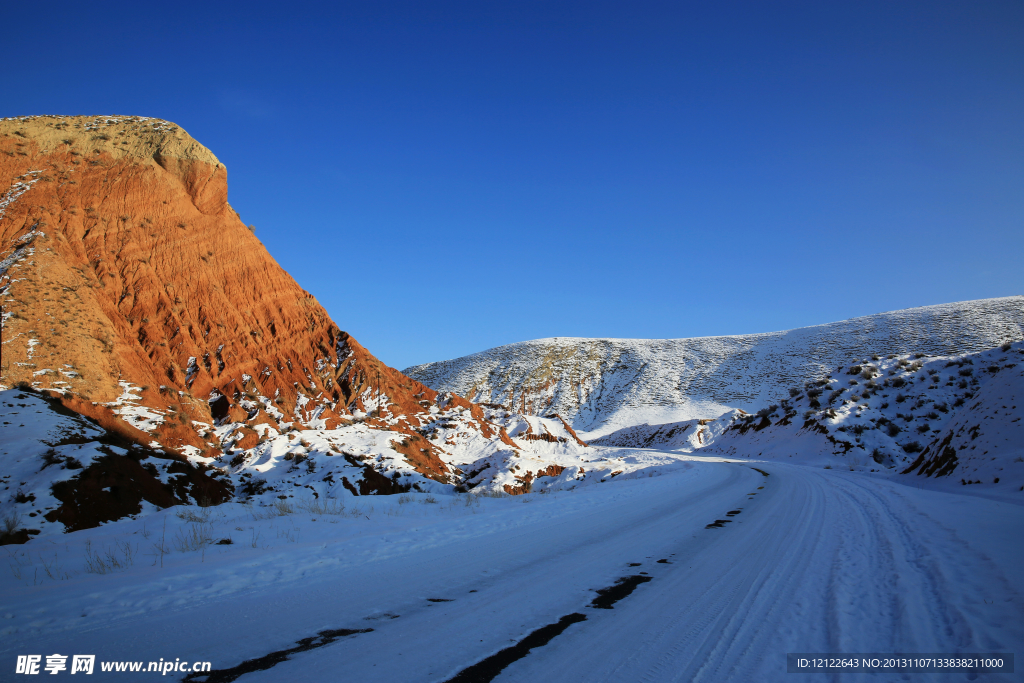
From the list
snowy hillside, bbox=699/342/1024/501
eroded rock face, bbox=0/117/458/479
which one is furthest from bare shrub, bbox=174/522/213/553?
eroded rock face, bbox=0/117/458/479

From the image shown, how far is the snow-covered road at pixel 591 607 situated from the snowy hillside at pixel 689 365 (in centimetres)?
5899

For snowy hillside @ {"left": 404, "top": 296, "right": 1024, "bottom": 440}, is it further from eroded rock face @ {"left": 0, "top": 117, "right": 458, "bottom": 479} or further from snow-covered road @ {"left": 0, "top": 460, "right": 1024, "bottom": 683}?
snow-covered road @ {"left": 0, "top": 460, "right": 1024, "bottom": 683}

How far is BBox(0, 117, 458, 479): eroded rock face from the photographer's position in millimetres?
20391

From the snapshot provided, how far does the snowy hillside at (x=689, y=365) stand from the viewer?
66812 mm

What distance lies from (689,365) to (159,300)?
82.0m

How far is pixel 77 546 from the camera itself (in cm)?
632

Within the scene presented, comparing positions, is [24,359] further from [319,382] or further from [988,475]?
[988,475]

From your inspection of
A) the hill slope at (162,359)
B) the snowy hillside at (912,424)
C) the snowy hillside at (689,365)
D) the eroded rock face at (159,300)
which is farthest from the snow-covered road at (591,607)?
the snowy hillside at (689,365)

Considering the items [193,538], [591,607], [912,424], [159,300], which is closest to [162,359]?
[159,300]

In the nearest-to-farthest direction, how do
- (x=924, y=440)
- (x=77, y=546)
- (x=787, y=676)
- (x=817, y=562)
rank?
(x=787, y=676)
(x=817, y=562)
(x=77, y=546)
(x=924, y=440)

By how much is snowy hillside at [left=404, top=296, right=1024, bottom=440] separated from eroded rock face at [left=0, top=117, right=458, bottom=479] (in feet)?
144

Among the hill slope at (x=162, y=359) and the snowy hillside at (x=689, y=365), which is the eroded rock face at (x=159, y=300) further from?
the snowy hillside at (x=689, y=365)

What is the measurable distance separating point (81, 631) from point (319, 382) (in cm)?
2751

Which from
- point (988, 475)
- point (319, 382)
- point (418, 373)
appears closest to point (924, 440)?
point (988, 475)
